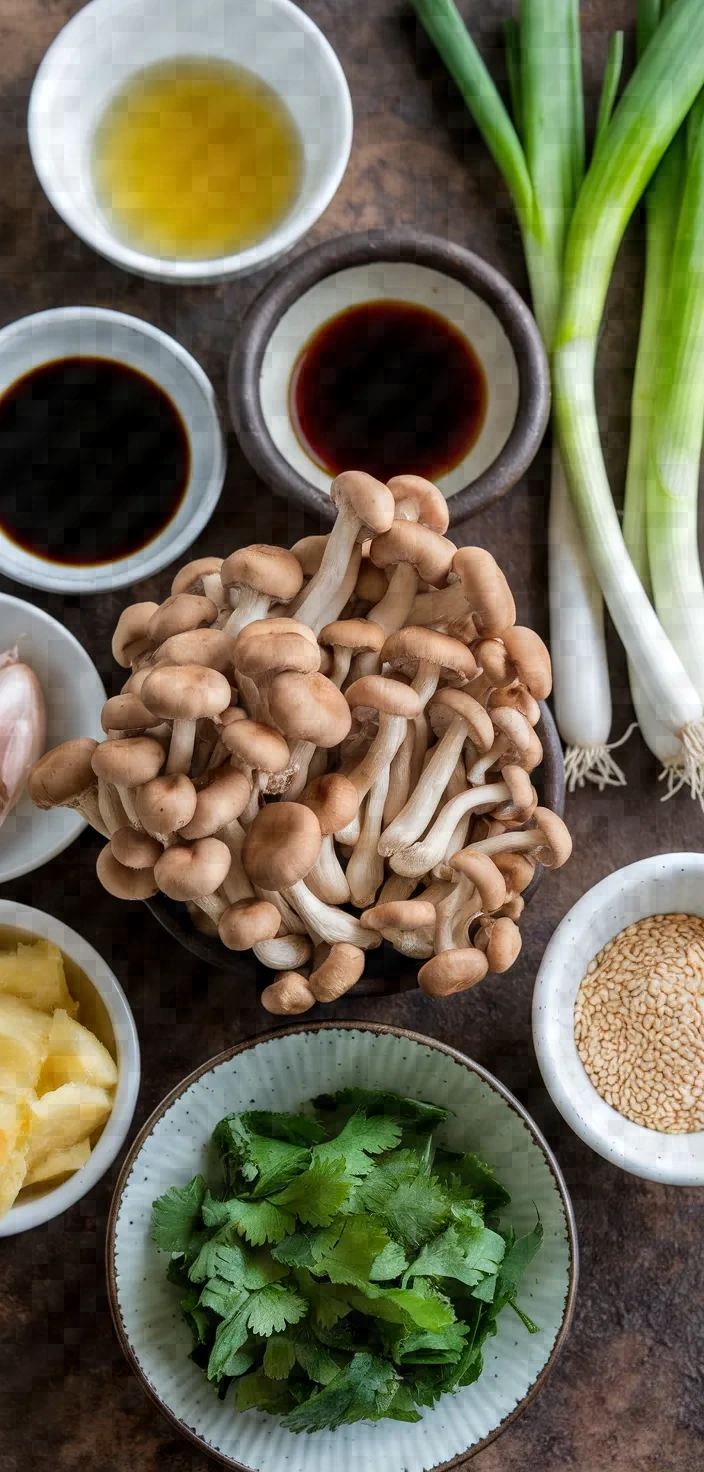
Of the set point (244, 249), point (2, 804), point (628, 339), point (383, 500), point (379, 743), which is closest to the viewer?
point (383, 500)

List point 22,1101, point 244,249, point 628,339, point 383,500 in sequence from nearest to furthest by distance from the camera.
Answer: point 383,500
point 22,1101
point 244,249
point 628,339

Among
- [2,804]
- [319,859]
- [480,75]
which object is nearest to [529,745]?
[319,859]

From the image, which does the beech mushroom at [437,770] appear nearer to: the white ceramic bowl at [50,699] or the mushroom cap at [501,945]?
the mushroom cap at [501,945]

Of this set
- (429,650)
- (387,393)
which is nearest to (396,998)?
(429,650)

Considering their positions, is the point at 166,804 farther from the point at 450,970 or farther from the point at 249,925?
the point at 450,970

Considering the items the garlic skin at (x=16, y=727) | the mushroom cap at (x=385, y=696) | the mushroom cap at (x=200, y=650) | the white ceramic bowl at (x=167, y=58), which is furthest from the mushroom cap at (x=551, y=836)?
the white ceramic bowl at (x=167, y=58)

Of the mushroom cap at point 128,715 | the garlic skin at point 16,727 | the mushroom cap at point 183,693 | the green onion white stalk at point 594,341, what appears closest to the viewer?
the mushroom cap at point 183,693

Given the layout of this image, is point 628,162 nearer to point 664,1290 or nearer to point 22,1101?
point 22,1101
